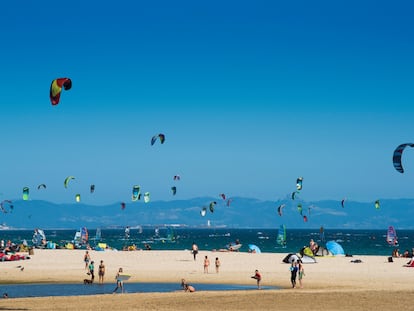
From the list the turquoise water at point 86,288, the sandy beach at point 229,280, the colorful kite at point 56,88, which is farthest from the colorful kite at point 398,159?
the colorful kite at point 56,88

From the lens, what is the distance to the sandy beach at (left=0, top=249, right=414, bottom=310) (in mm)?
21906

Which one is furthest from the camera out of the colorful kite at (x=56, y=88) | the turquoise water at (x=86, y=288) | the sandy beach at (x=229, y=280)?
the turquoise water at (x=86, y=288)

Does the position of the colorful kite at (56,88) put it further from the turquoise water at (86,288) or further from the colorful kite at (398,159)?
the colorful kite at (398,159)

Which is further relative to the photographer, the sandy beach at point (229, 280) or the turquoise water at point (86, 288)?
the turquoise water at point (86, 288)

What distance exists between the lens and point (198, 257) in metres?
47.8

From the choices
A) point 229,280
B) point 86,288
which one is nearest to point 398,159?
point 229,280

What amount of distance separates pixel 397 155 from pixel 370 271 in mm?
12975

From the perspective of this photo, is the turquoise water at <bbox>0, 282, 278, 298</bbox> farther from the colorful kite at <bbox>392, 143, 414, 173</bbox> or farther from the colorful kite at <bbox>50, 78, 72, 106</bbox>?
the colorful kite at <bbox>50, 78, 72, 106</bbox>

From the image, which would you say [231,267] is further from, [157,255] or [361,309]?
[361,309]

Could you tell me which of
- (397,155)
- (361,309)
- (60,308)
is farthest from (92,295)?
(397,155)

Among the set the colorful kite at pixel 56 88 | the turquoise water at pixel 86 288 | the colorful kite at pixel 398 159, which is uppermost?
the colorful kite at pixel 56 88

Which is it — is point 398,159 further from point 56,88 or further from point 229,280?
point 56,88

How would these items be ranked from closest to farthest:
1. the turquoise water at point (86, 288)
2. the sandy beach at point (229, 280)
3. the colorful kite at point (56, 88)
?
the colorful kite at point (56, 88) < the sandy beach at point (229, 280) < the turquoise water at point (86, 288)

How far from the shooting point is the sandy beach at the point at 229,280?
21906 millimetres
